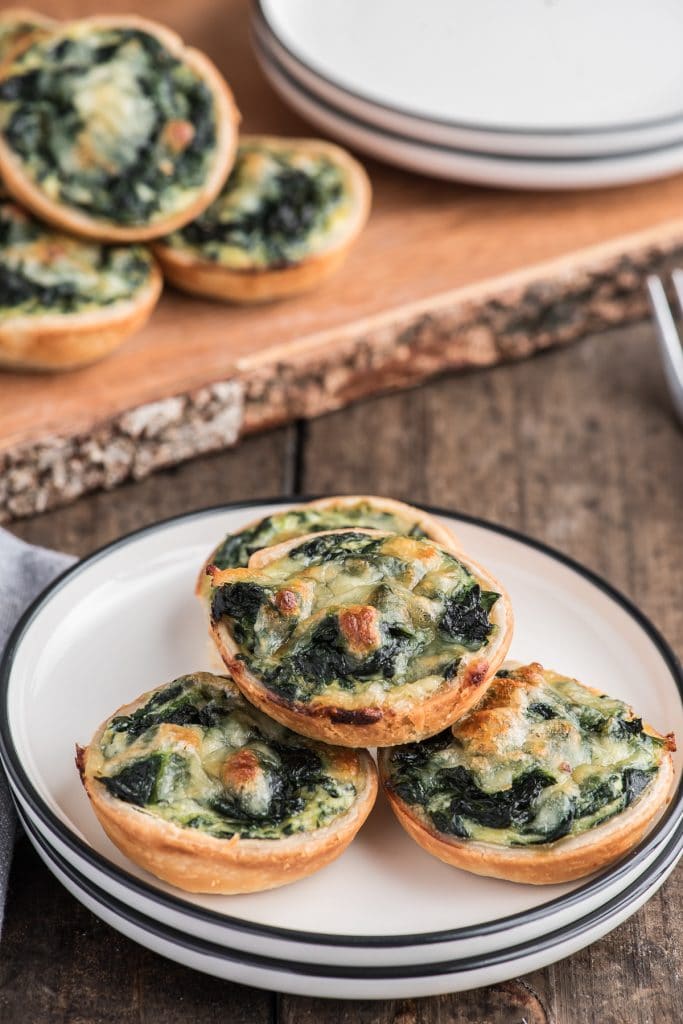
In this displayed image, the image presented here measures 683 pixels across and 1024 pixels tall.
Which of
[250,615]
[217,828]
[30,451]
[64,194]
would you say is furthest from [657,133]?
[217,828]

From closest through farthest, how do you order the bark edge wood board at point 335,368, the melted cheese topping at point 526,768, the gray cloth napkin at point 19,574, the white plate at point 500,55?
the melted cheese topping at point 526,768, the gray cloth napkin at point 19,574, the bark edge wood board at point 335,368, the white plate at point 500,55

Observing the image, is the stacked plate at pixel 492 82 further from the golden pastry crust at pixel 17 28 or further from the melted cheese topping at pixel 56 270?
the melted cheese topping at pixel 56 270

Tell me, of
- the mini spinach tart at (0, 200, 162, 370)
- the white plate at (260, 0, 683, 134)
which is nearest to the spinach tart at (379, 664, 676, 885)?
the mini spinach tart at (0, 200, 162, 370)

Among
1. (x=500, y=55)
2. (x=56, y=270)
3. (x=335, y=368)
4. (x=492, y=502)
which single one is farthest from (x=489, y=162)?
(x=56, y=270)

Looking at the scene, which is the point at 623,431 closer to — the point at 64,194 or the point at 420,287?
the point at 420,287

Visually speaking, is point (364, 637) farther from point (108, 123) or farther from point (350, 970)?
point (108, 123)

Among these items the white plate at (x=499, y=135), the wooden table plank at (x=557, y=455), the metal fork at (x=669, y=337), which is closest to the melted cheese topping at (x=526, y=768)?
the wooden table plank at (x=557, y=455)
